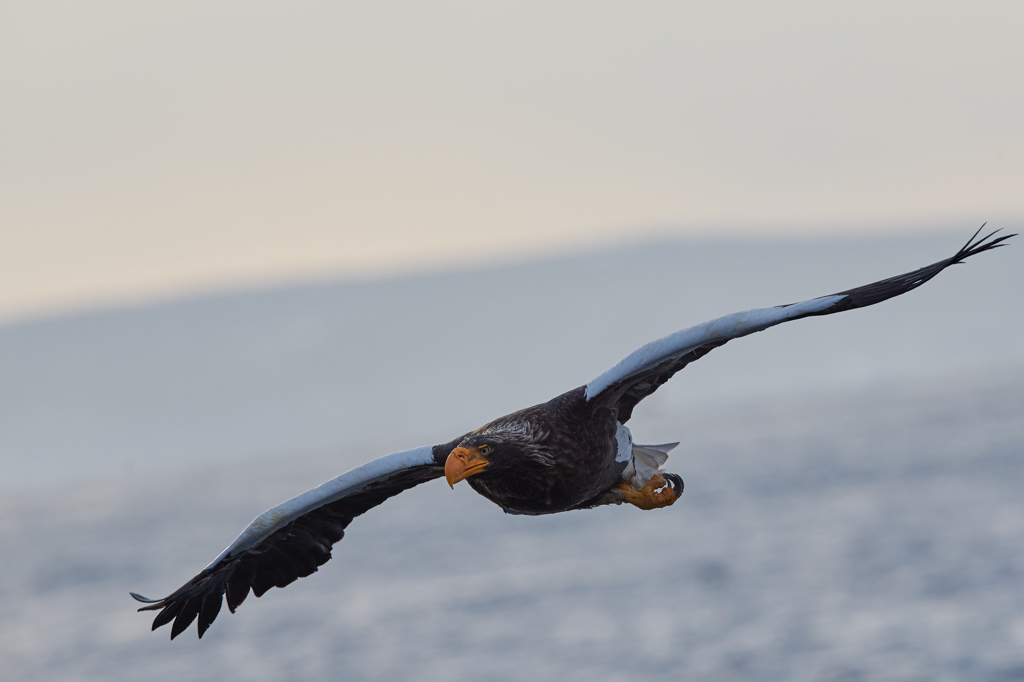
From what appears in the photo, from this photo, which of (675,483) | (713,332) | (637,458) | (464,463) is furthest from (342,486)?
(713,332)

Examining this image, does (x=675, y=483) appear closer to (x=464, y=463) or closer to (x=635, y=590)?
(x=464, y=463)

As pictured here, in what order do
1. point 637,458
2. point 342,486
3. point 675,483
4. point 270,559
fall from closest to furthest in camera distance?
point 342,486
point 675,483
point 637,458
point 270,559

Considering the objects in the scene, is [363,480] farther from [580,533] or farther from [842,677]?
[580,533]

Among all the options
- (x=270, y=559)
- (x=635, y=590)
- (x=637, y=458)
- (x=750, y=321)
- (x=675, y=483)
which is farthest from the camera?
(x=635, y=590)

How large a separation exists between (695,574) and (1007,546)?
7.59m

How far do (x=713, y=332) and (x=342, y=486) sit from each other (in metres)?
2.87

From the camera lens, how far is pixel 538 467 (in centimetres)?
867

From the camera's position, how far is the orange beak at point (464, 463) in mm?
8227

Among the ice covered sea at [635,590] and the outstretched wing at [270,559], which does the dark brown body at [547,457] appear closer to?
the outstretched wing at [270,559]

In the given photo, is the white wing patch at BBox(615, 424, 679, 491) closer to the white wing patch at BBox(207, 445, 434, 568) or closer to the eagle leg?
the eagle leg

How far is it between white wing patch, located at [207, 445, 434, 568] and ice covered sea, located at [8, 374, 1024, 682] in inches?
546

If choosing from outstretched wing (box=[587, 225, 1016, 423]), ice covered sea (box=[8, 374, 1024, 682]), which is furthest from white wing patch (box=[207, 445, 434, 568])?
ice covered sea (box=[8, 374, 1024, 682])

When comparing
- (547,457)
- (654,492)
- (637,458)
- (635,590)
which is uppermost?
(547,457)

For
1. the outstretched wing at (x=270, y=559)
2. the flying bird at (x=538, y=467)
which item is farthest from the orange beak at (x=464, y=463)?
the outstretched wing at (x=270, y=559)
